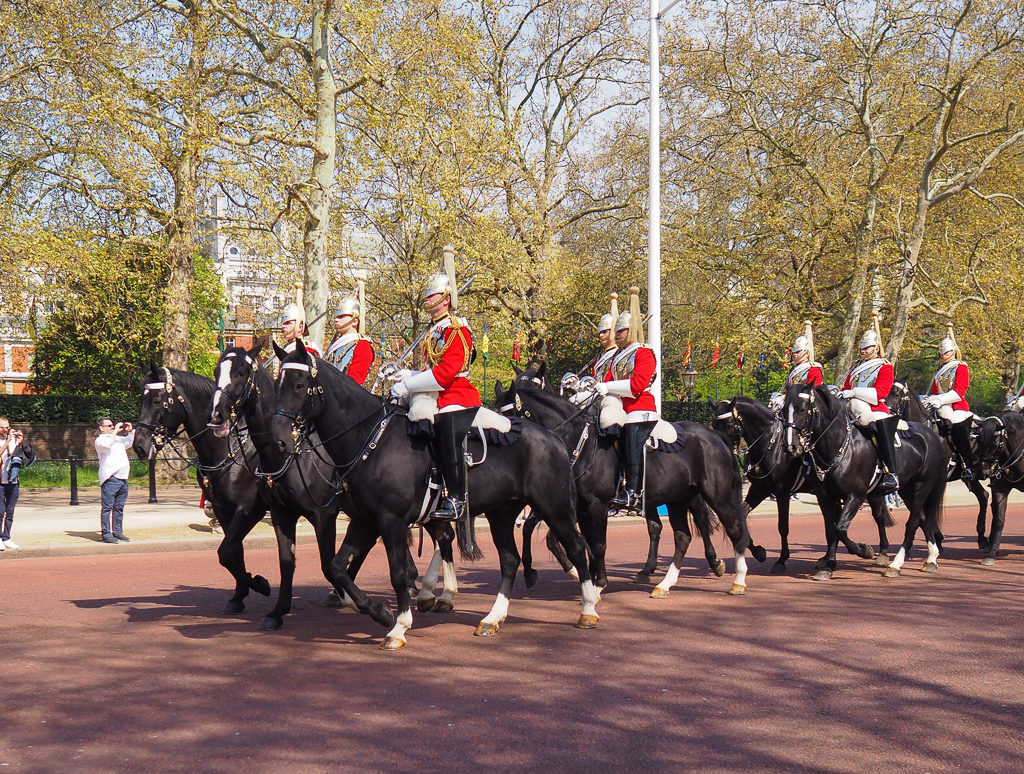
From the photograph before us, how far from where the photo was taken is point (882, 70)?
→ 26.5 metres

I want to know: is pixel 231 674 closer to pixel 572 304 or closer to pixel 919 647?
pixel 919 647

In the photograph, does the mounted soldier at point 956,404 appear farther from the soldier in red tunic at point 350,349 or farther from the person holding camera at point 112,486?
the person holding camera at point 112,486

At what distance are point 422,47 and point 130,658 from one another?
14.1 meters

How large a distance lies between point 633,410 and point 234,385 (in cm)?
399

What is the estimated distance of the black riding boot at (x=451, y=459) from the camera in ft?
28.1

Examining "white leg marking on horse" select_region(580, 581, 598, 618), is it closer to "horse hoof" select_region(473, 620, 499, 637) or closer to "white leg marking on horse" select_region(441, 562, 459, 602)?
"horse hoof" select_region(473, 620, 499, 637)

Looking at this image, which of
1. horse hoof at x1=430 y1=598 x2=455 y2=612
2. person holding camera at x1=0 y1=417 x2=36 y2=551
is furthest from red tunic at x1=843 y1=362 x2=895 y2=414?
person holding camera at x1=0 y1=417 x2=36 y2=551

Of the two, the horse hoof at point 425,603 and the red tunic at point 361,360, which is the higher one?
the red tunic at point 361,360

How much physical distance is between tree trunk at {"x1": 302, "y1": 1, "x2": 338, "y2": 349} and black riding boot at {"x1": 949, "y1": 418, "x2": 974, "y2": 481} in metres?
9.78

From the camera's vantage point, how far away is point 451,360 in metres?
8.65

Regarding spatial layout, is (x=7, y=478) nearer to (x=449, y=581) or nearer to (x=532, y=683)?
(x=449, y=581)

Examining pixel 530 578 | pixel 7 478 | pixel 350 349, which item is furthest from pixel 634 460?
pixel 7 478

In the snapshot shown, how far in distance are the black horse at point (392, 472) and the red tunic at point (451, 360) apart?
15.9 inches

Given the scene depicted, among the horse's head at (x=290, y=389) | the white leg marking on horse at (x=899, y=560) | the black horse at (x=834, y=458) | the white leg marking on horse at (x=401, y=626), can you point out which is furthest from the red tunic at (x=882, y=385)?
the horse's head at (x=290, y=389)
